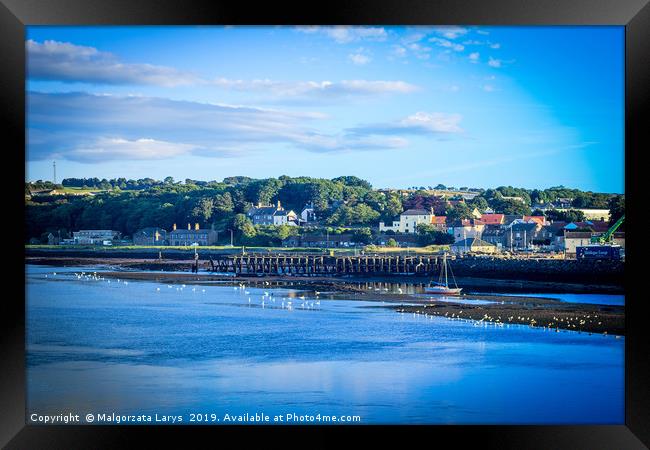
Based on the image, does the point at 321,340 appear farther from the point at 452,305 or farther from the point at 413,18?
the point at 413,18

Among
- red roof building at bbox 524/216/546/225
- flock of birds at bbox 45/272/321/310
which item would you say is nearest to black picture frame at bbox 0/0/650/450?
flock of birds at bbox 45/272/321/310

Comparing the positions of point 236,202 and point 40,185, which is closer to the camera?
point 40,185

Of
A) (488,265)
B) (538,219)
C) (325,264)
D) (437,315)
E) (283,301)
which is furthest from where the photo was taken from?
(325,264)

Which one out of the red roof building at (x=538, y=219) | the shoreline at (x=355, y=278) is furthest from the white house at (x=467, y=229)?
the shoreline at (x=355, y=278)

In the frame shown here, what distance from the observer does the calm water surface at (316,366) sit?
7500 millimetres

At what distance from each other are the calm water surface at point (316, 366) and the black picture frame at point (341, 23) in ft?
1.43

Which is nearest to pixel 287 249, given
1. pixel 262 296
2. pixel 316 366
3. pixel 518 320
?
pixel 262 296

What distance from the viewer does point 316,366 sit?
883 cm

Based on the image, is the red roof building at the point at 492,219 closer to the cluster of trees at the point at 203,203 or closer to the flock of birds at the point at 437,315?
the cluster of trees at the point at 203,203

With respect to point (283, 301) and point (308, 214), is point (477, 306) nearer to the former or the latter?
point (283, 301)

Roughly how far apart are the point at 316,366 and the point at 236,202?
267 inches

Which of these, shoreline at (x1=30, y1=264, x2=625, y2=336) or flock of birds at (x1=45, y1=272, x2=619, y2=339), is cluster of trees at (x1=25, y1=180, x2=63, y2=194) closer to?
flock of birds at (x1=45, y1=272, x2=619, y2=339)

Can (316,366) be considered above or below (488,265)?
below

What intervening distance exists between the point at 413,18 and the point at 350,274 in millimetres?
13013
